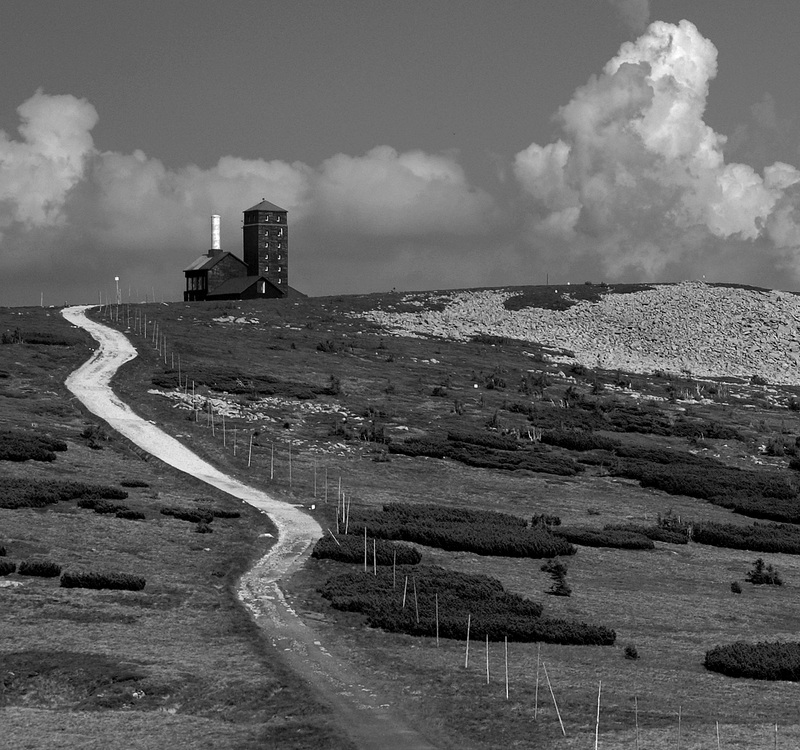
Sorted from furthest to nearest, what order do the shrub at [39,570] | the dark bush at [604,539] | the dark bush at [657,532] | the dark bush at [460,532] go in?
the dark bush at [657,532], the dark bush at [604,539], the dark bush at [460,532], the shrub at [39,570]

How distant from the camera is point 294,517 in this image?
43750 millimetres

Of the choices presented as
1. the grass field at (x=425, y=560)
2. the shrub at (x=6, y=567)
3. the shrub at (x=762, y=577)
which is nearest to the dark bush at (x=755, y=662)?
the grass field at (x=425, y=560)

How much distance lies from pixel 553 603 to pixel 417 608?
5321 mm

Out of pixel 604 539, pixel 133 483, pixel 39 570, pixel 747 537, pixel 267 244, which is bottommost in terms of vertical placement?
pixel 747 537

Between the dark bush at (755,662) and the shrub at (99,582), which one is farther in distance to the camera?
the shrub at (99,582)

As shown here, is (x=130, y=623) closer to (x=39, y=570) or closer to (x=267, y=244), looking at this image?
(x=39, y=570)

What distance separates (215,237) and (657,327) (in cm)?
5144

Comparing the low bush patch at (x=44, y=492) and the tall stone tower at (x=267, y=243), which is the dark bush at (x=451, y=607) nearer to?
the low bush patch at (x=44, y=492)

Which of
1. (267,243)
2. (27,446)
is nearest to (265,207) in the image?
(267,243)

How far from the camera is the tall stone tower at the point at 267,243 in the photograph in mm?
131500

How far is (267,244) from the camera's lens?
132 m

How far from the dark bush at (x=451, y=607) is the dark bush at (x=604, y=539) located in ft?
30.2

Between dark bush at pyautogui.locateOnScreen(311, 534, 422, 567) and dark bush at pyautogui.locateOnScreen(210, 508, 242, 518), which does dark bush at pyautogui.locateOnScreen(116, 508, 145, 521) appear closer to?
dark bush at pyautogui.locateOnScreen(210, 508, 242, 518)

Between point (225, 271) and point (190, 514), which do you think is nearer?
point (190, 514)
